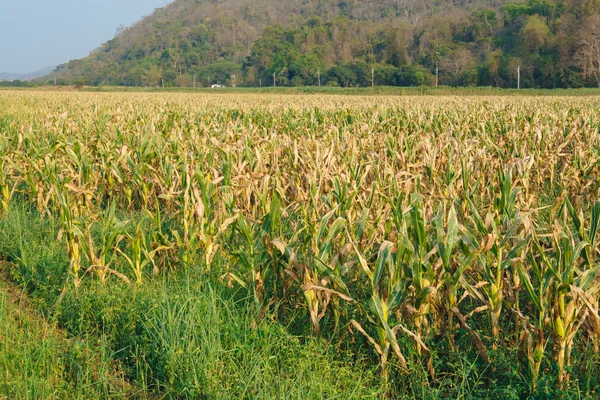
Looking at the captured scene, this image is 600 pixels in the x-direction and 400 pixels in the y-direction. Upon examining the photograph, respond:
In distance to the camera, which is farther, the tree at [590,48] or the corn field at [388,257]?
the tree at [590,48]

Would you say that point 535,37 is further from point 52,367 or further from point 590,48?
point 52,367

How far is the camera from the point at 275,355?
337cm

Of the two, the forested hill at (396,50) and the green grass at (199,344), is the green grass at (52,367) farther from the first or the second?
the forested hill at (396,50)

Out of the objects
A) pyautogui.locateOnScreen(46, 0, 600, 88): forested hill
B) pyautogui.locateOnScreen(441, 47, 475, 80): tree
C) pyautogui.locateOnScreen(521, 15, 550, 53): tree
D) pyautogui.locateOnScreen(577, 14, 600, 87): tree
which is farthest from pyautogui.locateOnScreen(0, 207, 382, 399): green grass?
pyautogui.locateOnScreen(441, 47, 475, 80): tree

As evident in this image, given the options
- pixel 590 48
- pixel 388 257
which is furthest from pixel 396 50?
pixel 388 257

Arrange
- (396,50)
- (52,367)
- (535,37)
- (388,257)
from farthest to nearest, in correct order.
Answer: (396,50)
(535,37)
(52,367)
(388,257)

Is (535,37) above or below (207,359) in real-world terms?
above

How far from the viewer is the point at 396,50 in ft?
374

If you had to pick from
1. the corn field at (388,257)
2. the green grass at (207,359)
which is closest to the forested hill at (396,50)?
the corn field at (388,257)

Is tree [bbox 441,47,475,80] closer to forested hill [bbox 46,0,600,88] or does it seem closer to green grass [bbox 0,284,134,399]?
forested hill [bbox 46,0,600,88]

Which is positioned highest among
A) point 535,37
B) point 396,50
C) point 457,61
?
point 396,50

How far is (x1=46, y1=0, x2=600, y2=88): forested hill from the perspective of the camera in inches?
2970

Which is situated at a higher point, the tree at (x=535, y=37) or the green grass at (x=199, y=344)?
the tree at (x=535, y=37)

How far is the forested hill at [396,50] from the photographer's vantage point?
7544 cm
